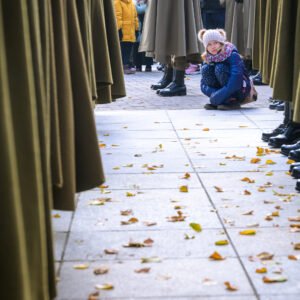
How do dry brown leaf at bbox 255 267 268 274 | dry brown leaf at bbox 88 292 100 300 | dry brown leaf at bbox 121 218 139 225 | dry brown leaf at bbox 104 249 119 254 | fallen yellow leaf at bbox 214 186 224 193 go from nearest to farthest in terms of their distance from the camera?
dry brown leaf at bbox 88 292 100 300 < dry brown leaf at bbox 255 267 268 274 < dry brown leaf at bbox 104 249 119 254 < dry brown leaf at bbox 121 218 139 225 < fallen yellow leaf at bbox 214 186 224 193

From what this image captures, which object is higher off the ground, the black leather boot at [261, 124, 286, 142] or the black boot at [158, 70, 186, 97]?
the black leather boot at [261, 124, 286, 142]

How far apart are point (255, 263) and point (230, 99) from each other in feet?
18.1

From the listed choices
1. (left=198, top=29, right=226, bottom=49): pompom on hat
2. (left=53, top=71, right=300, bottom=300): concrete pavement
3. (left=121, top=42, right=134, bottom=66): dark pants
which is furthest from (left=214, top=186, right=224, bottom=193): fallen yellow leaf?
(left=121, top=42, right=134, bottom=66): dark pants

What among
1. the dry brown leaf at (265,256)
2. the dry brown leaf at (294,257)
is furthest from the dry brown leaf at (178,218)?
the dry brown leaf at (294,257)

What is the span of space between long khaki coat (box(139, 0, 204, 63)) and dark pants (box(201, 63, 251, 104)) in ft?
3.58

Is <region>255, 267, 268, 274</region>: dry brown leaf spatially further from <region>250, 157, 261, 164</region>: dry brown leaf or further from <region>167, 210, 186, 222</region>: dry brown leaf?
<region>250, 157, 261, 164</region>: dry brown leaf

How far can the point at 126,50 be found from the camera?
1560cm

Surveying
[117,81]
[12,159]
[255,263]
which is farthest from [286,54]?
[12,159]

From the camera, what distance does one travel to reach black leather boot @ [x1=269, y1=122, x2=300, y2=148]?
6.21 metres

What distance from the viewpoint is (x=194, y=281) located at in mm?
3193

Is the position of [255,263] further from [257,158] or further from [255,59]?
[255,59]

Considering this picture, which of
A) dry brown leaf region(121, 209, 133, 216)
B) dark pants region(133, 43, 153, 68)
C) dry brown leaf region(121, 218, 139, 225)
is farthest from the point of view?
dark pants region(133, 43, 153, 68)

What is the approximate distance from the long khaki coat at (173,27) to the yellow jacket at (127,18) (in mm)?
4669

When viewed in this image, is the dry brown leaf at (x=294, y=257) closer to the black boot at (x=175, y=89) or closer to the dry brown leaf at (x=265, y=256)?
the dry brown leaf at (x=265, y=256)
